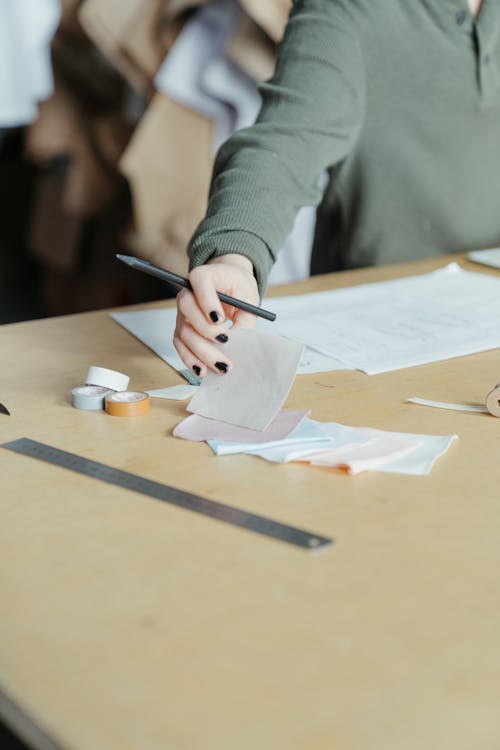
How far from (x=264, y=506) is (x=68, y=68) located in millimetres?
1852

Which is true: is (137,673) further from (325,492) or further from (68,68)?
(68,68)

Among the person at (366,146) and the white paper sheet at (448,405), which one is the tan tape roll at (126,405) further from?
the white paper sheet at (448,405)

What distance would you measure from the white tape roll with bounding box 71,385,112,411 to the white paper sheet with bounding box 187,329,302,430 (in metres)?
0.08

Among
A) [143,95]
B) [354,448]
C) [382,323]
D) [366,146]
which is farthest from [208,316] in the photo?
[143,95]

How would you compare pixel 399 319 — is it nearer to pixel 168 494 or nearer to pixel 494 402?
pixel 494 402

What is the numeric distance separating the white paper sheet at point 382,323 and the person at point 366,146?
0.32ft

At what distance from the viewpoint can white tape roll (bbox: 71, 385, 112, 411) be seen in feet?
2.89

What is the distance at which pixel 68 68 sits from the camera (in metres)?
2.30

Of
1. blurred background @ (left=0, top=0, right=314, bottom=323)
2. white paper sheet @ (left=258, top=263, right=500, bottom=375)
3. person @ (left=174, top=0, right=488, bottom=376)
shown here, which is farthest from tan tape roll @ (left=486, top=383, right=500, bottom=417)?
blurred background @ (left=0, top=0, right=314, bottom=323)

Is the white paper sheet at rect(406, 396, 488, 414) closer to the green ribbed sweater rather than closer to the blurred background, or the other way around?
the green ribbed sweater

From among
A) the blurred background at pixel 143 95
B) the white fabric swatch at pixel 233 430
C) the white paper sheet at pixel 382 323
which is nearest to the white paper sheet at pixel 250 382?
the white fabric swatch at pixel 233 430

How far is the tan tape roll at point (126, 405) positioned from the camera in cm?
86

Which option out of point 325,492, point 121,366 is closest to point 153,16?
point 121,366

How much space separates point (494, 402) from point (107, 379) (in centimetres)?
35
